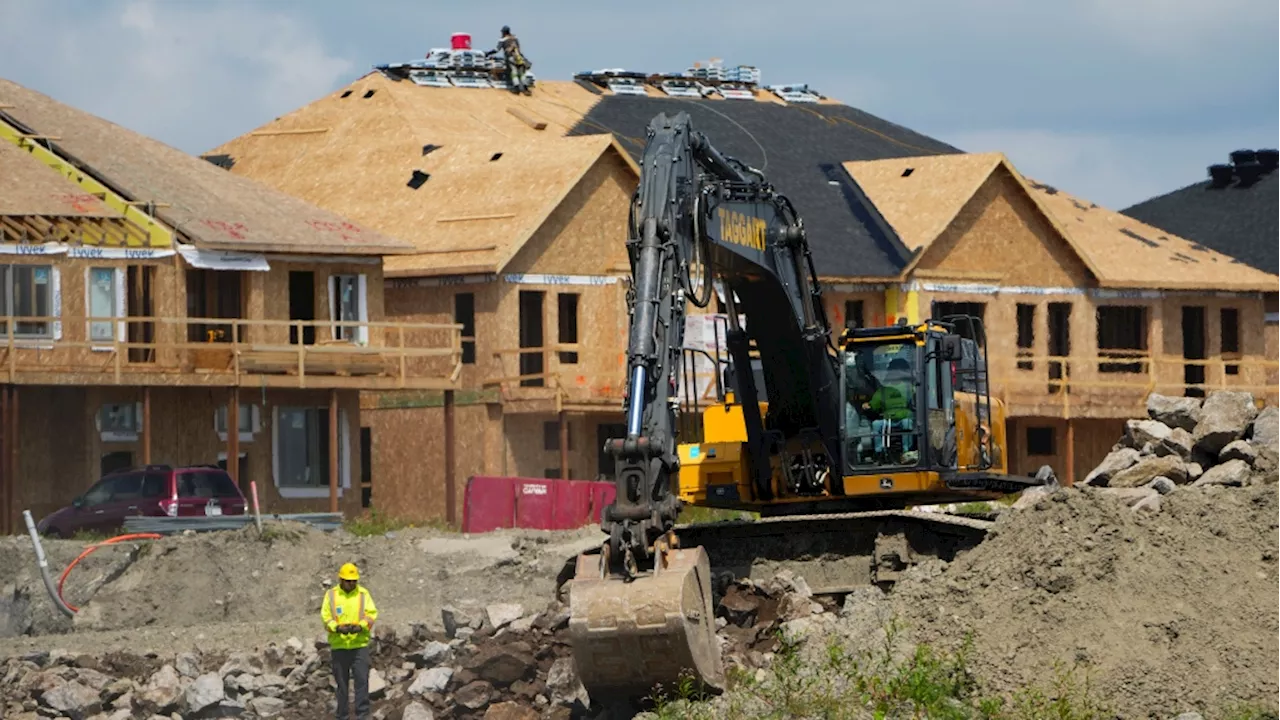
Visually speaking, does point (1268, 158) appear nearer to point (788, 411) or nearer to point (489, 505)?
point (489, 505)

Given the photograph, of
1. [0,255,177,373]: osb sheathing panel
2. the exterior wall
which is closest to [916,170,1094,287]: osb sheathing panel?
the exterior wall

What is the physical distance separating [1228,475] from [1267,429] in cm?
165

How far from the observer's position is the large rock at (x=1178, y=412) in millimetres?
28953

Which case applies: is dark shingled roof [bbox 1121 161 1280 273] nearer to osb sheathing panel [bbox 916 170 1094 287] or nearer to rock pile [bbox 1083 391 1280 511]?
osb sheathing panel [bbox 916 170 1094 287]

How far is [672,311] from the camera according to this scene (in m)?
19.2

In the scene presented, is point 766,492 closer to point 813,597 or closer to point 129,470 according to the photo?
point 813,597

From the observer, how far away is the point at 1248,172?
63.4 metres

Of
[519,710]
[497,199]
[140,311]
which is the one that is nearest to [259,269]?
[140,311]

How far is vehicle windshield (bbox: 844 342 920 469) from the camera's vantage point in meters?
23.9

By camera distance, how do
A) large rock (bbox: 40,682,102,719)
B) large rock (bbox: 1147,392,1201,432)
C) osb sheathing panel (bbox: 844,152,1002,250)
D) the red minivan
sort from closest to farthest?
large rock (bbox: 40,682,102,719), large rock (bbox: 1147,392,1201,432), the red minivan, osb sheathing panel (bbox: 844,152,1002,250)

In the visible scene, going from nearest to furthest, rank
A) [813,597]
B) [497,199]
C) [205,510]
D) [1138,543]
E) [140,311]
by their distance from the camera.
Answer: [1138,543] → [813,597] → [205,510] → [140,311] → [497,199]

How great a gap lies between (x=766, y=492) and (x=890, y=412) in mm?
1589

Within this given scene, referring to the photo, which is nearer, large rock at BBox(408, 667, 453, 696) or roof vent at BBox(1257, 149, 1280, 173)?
large rock at BBox(408, 667, 453, 696)

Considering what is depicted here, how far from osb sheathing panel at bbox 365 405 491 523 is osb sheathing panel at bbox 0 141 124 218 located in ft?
24.6
